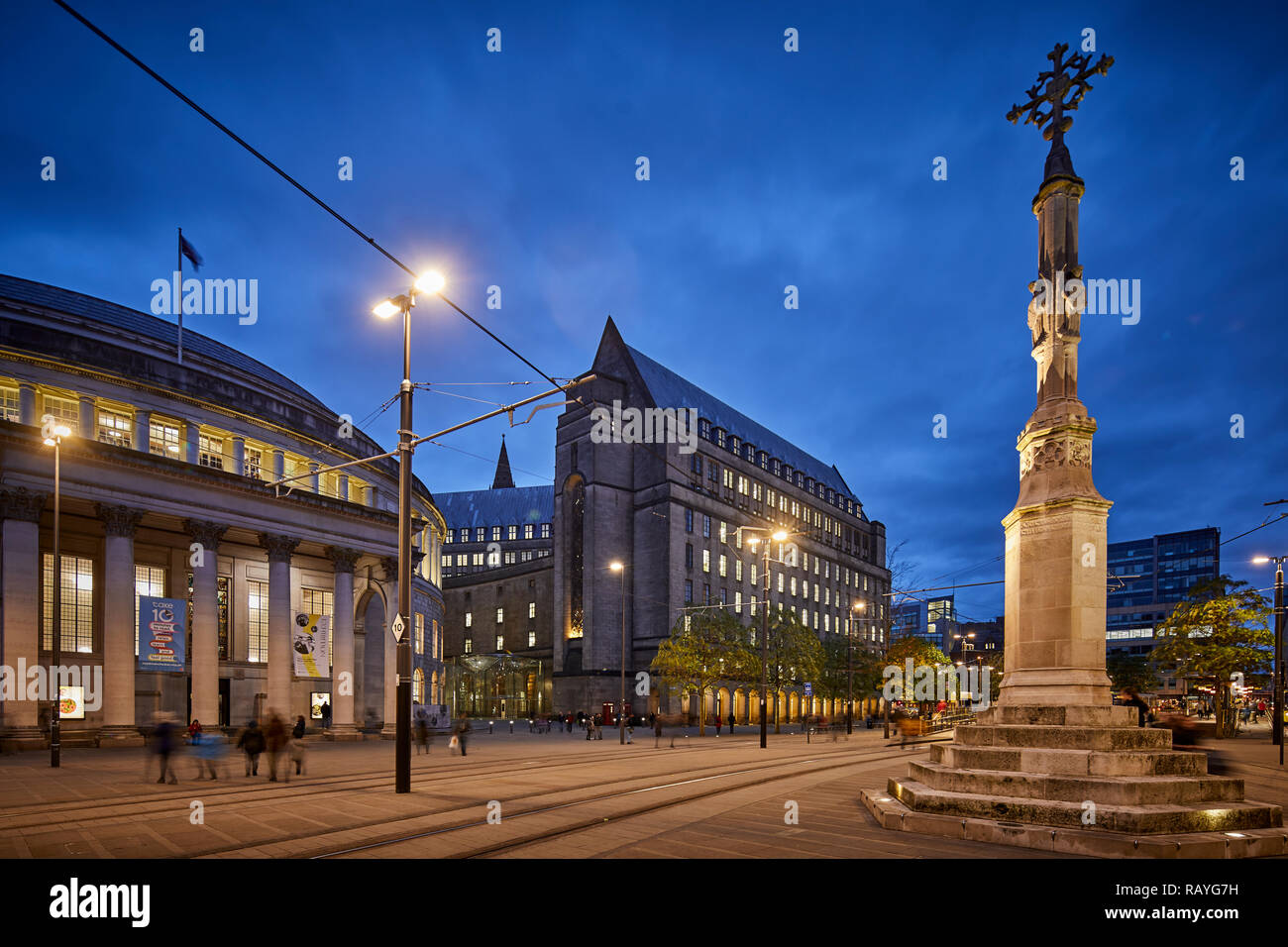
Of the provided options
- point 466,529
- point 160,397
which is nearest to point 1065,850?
point 160,397

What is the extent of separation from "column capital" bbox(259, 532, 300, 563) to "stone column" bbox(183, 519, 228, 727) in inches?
Result: 101

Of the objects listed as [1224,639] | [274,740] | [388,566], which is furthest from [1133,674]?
[274,740]

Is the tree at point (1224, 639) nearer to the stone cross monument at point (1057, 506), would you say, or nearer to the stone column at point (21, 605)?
the stone cross monument at point (1057, 506)

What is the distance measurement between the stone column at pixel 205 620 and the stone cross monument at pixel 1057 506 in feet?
126

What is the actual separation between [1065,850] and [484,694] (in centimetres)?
8971

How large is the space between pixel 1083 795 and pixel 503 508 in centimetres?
12898

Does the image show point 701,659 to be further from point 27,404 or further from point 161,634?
point 27,404

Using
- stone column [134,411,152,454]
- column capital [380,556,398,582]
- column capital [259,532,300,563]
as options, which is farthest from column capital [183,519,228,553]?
column capital [380,556,398,582]

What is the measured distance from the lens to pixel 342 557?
1855 inches

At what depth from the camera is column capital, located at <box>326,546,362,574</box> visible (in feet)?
154

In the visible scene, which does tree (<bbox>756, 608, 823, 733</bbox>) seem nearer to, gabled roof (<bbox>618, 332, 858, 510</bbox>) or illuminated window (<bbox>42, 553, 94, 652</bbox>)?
gabled roof (<bbox>618, 332, 858, 510</bbox>)

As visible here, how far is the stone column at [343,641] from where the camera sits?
4597 centimetres

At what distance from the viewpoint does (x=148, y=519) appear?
132ft
